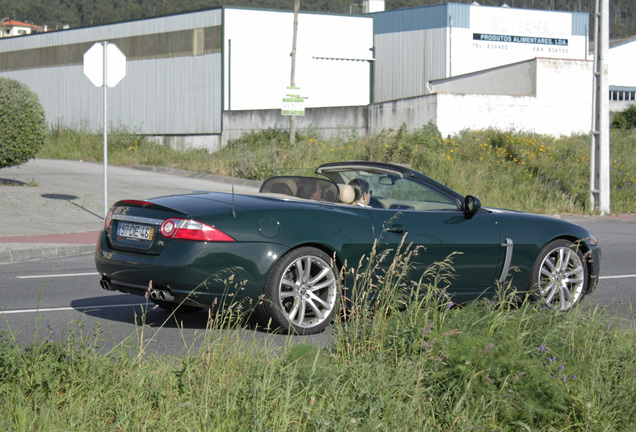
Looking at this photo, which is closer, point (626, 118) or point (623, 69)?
point (626, 118)

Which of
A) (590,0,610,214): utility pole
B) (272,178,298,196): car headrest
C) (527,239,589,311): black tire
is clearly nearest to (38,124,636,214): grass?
(590,0,610,214): utility pole

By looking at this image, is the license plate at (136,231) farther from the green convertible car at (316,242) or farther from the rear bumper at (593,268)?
the rear bumper at (593,268)

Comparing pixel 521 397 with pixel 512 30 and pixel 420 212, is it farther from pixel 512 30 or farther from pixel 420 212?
pixel 512 30

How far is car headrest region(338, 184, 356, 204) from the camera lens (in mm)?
7055

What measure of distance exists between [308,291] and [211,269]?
2.66 feet

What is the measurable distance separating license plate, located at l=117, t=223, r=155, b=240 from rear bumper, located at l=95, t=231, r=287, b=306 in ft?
0.66

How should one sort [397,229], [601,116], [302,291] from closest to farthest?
[302,291] < [397,229] < [601,116]

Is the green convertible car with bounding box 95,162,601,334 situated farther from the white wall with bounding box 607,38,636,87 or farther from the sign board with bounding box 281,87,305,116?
the white wall with bounding box 607,38,636,87

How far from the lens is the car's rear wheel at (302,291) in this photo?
619 cm

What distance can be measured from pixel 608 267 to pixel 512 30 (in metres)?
36.9

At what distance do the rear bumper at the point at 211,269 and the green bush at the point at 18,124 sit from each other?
15.9m

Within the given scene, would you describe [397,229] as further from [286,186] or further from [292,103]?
[292,103]

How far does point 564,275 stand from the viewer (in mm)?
7406

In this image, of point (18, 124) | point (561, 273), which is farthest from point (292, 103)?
point (561, 273)
